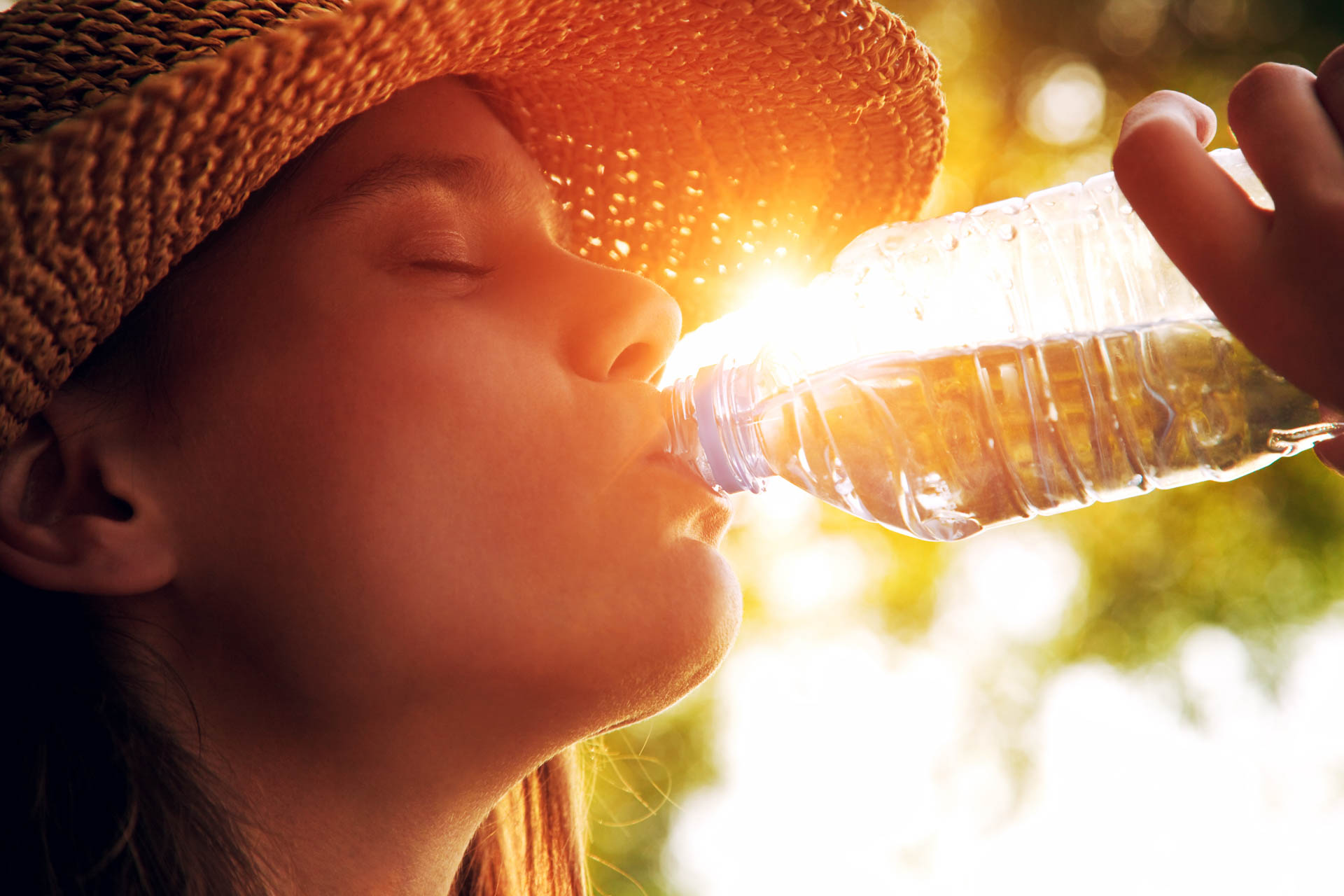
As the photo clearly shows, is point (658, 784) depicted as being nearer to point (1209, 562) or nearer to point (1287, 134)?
point (1209, 562)

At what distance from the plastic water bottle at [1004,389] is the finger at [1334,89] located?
0.27 m

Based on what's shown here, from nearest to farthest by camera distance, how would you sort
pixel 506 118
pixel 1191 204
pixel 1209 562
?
pixel 1191 204
pixel 506 118
pixel 1209 562

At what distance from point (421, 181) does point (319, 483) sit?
28 cm

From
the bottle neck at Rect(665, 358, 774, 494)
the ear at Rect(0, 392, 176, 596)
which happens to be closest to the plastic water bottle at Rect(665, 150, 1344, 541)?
the bottle neck at Rect(665, 358, 774, 494)

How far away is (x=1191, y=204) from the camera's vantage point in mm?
639

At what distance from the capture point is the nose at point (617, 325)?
926 millimetres

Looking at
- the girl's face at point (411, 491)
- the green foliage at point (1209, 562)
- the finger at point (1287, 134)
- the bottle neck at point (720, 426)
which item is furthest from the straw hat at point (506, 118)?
the green foliage at point (1209, 562)

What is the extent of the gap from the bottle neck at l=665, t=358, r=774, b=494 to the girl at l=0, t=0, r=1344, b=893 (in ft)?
0.10

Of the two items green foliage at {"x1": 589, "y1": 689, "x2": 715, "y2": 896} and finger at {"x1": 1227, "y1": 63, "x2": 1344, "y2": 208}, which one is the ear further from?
green foliage at {"x1": 589, "y1": 689, "x2": 715, "y2": 896}

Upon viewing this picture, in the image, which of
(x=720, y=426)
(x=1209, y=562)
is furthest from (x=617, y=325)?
(x=1209, y=562)

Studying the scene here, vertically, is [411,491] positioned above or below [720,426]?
above

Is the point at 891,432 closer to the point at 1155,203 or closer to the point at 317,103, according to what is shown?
the point at 1155,203

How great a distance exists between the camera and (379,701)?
0.85m

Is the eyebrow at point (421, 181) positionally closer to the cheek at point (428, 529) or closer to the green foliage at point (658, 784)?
the cheek at point (428, 529)
